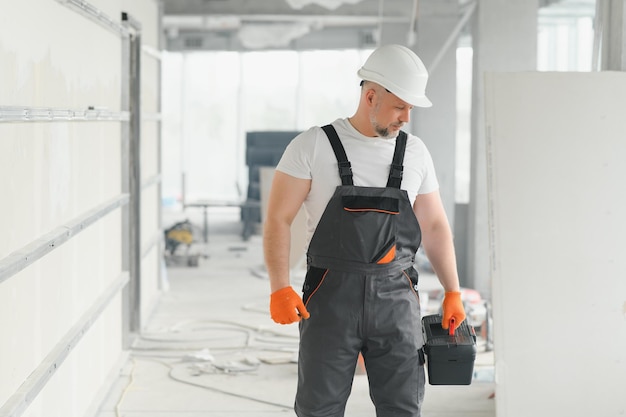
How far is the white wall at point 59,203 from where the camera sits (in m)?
3.51

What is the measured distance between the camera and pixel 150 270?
333 inches

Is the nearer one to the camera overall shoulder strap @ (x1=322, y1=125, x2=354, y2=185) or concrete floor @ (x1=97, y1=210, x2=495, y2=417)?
overall shoulder strap @ (x1=322, y1=125, x2=354, y2=185)

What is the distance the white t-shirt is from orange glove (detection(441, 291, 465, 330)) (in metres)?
0.43

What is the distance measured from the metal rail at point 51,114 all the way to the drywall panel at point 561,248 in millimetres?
2037

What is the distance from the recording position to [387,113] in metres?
3.47

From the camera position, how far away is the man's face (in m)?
3.47

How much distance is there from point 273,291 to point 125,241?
3082 millimetres

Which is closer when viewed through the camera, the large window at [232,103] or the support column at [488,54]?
the support column at [488,54]

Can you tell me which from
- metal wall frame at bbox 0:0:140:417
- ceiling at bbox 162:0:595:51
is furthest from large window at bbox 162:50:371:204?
metal wall frame at bbox 0:0:140:417

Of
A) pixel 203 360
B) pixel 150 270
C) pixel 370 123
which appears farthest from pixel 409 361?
pixel 150 270

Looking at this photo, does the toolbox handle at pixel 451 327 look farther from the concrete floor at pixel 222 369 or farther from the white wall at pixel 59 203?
the concrete floor at pixel 222 369

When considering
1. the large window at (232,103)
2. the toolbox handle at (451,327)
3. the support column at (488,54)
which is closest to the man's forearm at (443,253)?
the toolbox handle at (451,327)

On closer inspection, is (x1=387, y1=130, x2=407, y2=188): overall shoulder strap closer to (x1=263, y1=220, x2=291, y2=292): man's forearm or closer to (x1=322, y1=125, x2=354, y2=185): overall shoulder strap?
(x1=322, y1=125, x2=354, y2=185): overall shoulder strap

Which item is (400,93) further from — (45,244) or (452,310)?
(45,244)
